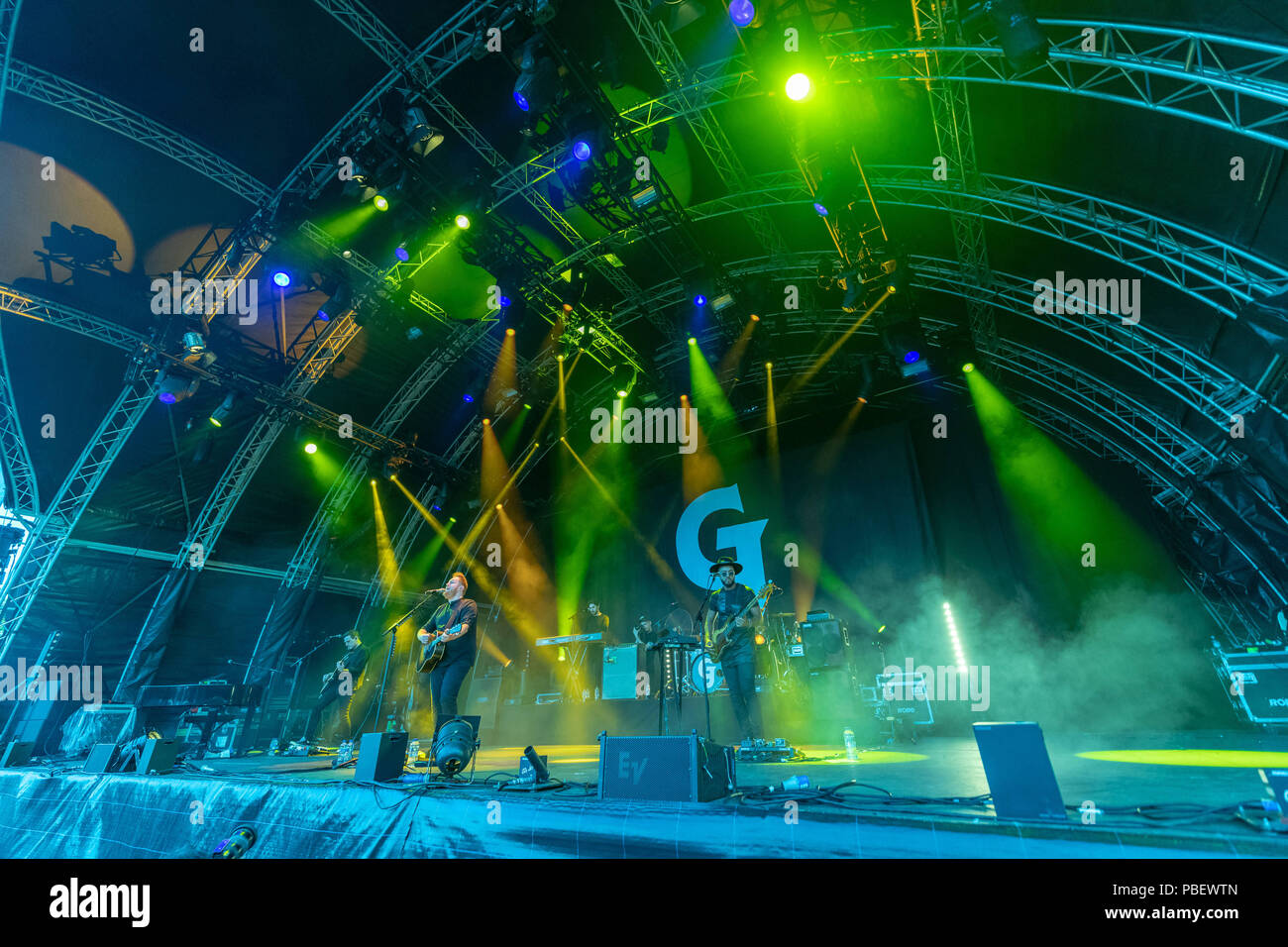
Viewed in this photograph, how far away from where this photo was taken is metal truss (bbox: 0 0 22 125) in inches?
257

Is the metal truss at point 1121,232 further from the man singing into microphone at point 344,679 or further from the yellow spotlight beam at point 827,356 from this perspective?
the man singing into microphone at point 344,679

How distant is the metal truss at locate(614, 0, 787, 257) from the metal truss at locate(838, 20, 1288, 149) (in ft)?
6.86

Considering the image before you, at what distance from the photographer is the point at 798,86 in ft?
21.6

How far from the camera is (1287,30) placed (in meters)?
4.71

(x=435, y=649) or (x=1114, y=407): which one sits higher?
(x=1114, y=407)

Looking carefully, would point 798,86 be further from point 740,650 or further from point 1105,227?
point 740,650

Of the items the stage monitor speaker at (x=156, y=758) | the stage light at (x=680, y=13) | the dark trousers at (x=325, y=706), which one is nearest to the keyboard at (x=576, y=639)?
the dark trousers at (x=325, y=706)

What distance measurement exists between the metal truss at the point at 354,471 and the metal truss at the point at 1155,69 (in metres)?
9.45

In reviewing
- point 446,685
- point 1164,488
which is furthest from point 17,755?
point 1164,488

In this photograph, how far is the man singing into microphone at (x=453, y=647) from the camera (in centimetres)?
521

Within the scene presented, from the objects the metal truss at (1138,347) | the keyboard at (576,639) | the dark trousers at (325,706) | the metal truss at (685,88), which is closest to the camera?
the metal truss at (685,88)

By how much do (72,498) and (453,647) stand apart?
9.28 m

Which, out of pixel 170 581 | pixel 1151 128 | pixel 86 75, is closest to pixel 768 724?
pixel 1151 128

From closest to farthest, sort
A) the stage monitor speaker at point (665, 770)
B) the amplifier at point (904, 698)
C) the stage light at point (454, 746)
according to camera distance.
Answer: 1. the stage monitor speaker at point (665, 770)
2. the stage light at point (454, 746)
3. the amplifier at point (904, 698)
